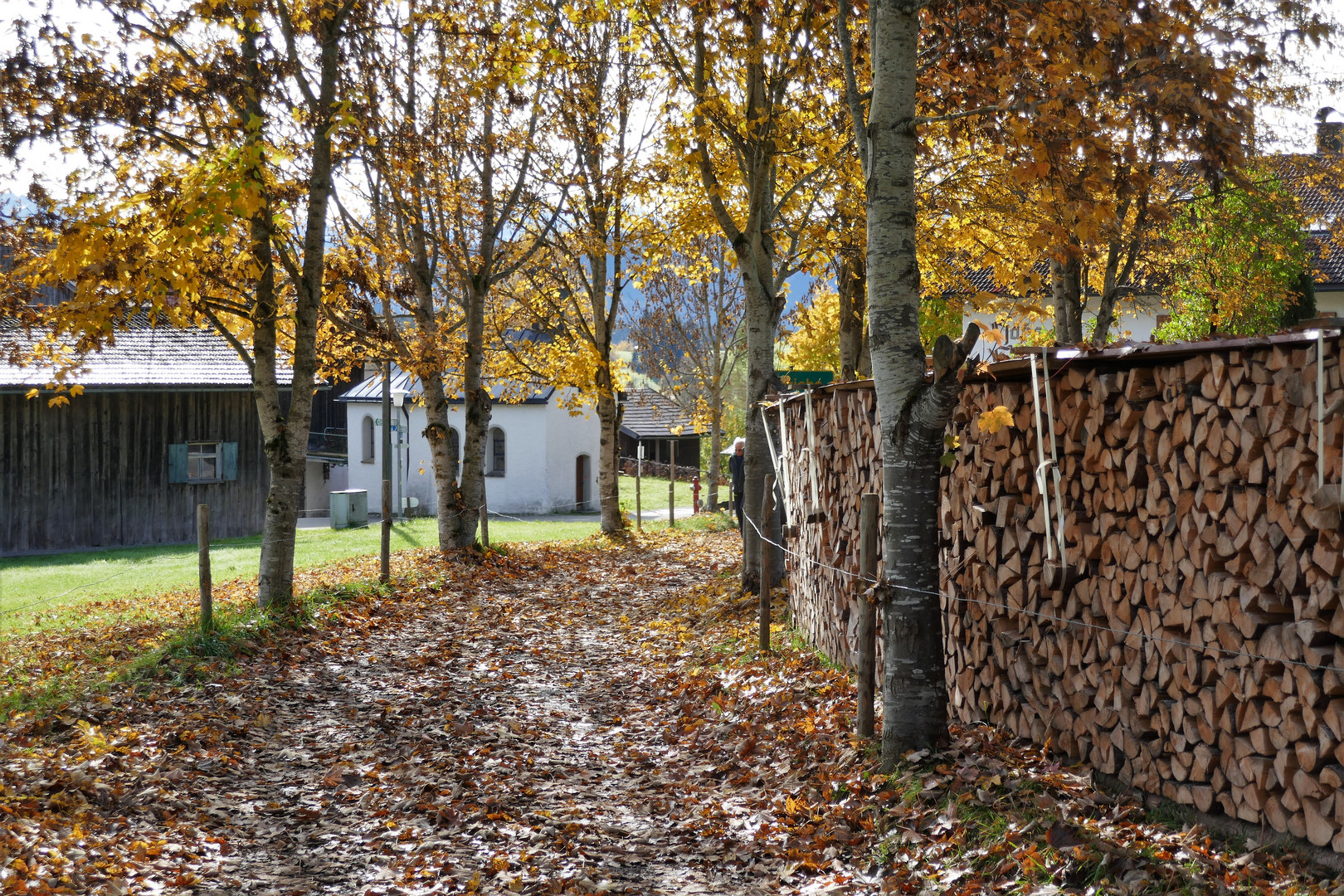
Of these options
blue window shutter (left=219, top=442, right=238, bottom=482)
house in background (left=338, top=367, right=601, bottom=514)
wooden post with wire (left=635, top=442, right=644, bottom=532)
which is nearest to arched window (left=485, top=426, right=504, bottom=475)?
house in background (left=338, top=367, right=601, bottom=514)

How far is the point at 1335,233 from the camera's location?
1306 centimetres

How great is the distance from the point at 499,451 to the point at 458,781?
30.3 m

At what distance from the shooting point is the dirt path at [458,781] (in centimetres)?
466

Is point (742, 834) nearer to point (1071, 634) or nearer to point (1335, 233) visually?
point (1071, 634)

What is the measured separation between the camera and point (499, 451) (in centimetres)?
3575

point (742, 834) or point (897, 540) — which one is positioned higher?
point (897, 540)

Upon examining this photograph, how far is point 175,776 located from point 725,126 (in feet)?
27.8

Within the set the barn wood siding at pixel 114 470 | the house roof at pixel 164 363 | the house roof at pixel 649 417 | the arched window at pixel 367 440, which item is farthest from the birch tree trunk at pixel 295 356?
the house roof at pixel 649 417

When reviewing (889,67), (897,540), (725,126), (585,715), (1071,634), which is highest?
(725,126)

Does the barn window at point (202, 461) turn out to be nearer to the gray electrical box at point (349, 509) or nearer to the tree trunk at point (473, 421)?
the gray electrical box at point (349, 509)

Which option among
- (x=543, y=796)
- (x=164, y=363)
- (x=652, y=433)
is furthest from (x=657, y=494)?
(x=543, y=796)

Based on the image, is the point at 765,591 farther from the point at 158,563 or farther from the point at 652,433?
the point at 652,433

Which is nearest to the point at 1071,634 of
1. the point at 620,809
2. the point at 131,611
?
the point at 620,809

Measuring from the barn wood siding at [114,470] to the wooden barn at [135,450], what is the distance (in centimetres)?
2
